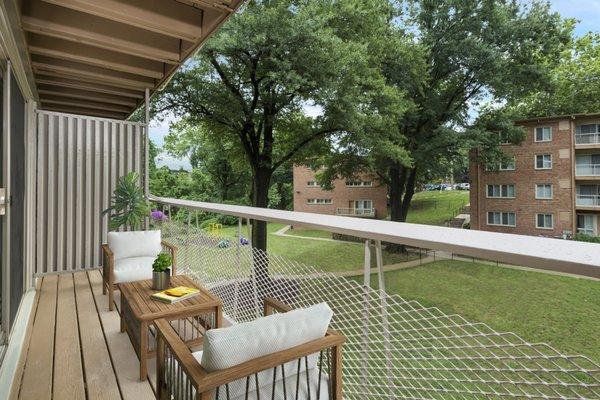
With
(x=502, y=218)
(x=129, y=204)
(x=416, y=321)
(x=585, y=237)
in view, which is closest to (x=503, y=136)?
(x=502, y=218)

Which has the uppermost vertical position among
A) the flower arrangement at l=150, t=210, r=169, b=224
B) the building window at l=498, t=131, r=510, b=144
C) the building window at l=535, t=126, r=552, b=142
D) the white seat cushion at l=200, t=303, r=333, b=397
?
the building window at l=535, t=126, r=552, b=142

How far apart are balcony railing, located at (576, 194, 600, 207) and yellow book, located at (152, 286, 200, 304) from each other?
22511 millimetres

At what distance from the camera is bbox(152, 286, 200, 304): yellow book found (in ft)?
7.38

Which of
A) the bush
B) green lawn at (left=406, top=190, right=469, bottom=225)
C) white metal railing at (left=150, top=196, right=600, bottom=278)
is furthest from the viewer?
green lawn at (left=406, top=190, right=469, bottom=225)

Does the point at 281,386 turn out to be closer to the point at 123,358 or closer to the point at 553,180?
the point at 123,358

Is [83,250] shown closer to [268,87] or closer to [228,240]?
[228,240]

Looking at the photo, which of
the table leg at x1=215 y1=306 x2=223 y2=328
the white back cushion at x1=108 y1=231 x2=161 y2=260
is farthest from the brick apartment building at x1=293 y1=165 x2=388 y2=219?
the table leg at x1=215 y1=306 x2=223 y2=328

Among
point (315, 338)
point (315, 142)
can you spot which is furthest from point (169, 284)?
point (315, 142)

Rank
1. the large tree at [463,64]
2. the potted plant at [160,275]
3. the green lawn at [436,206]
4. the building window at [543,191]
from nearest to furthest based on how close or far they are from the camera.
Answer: the potted plant at [160,275]
the large tree at [463,64]
the building window at [543,191]
the green lawn at [436,206]

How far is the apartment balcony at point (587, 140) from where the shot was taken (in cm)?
1800

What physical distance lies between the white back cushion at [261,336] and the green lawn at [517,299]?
41.1 ft

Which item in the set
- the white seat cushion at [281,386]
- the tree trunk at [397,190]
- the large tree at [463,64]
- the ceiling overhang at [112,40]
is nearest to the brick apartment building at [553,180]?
the large tree at [463,64]

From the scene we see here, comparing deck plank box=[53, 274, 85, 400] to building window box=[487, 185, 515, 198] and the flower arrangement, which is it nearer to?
the flower arrangement

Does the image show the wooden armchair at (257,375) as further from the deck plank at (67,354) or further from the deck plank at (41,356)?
the deck plank at (41,356)
